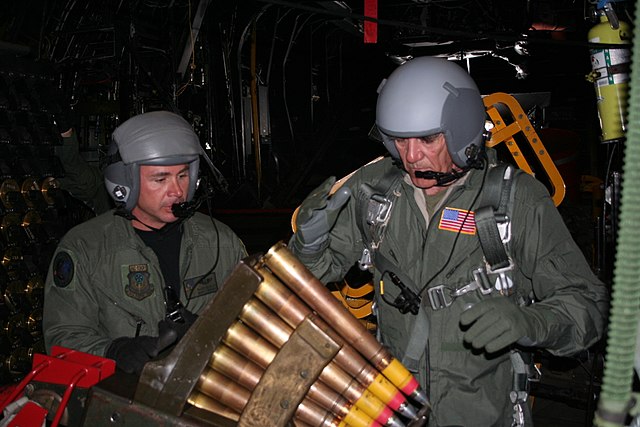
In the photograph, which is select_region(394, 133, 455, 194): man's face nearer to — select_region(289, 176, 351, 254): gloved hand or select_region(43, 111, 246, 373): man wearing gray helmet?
select_region(289, 176, 351, 254): gloved hand

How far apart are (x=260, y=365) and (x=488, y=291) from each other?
1.19 metres

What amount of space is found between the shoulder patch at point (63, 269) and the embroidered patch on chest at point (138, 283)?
259 millimetres

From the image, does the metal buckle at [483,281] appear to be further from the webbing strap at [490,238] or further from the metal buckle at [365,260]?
the metal buckle at [365,260]

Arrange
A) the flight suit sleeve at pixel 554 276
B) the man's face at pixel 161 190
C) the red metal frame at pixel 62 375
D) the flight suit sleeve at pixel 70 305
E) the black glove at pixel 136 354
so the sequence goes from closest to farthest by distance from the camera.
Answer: the red metal frame at pixel 62 375
the black glove at pixel 136 354
the flight suit sleeve at pixel 554 276
the flight suit sleeve at pixel 70 305
the man's face at pixel 161 190

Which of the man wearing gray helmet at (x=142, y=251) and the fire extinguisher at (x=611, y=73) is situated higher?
the fire extinguisher at (x=611, y=73)

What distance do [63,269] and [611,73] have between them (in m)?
3.25

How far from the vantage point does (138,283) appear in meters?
2.94

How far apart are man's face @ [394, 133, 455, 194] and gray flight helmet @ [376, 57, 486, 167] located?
0.14 ft

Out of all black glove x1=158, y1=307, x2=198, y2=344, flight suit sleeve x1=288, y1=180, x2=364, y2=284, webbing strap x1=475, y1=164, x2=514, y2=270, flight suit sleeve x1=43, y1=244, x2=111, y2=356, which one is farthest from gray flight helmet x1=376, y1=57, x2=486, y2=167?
flight suit sleeve x1=43, y1=244, x2=111, y2=356

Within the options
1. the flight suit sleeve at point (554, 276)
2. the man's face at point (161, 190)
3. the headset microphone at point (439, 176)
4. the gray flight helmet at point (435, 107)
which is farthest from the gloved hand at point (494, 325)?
the man's face at point (161, 190)

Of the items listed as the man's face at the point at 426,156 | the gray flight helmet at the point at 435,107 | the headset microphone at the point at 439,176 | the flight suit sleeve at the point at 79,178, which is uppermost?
the gray flight helmet at the point at 435,107

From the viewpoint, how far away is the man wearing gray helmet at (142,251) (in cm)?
284

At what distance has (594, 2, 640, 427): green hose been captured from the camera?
1.04 metres

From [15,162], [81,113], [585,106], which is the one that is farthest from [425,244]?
[585,106]
